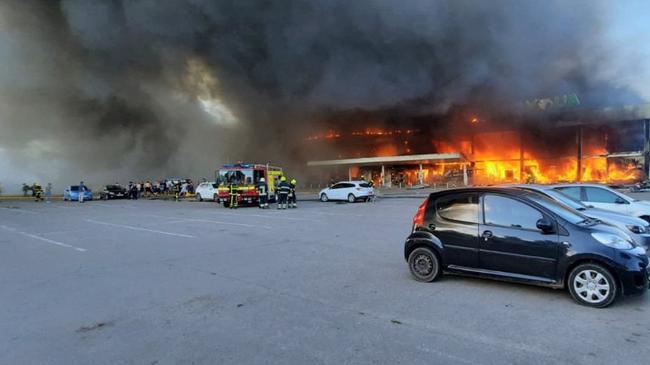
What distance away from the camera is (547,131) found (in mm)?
52594

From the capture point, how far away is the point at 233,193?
19.8 meters

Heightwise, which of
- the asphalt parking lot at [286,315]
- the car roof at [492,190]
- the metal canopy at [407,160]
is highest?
the metal canopy at [407,160]

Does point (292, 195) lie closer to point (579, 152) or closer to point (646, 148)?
point (579, 152)

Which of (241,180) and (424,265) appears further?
(241,180)

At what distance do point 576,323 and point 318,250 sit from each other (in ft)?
15.2

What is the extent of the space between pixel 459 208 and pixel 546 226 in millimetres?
1061

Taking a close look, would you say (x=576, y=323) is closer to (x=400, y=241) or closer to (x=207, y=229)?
(x=400, y=241)

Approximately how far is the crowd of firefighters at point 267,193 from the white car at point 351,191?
Answer: 366 centimetres

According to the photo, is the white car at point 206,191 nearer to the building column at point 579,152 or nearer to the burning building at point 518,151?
the burning building at point 518,151

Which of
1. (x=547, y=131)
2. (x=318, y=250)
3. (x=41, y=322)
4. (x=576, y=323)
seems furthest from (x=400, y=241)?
(x=547, y=131)

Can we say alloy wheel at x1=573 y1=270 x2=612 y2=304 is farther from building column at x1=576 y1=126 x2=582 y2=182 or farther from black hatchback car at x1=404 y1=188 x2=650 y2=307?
building column at x1=576 y1=126 x2=582 y2=182

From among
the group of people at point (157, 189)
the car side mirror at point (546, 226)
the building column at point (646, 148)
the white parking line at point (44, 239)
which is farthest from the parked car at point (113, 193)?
the building column at point (646, 148)

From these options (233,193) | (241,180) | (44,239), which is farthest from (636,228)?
(233,193)

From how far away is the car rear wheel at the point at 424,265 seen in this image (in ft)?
17.2
